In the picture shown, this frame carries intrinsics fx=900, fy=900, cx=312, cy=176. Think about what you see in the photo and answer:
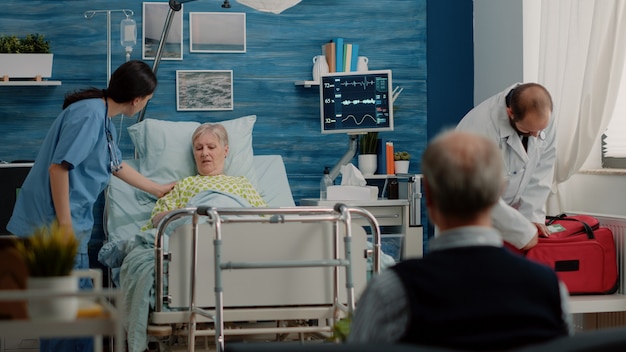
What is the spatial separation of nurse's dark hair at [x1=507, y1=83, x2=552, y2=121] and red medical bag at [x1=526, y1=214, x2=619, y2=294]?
0.67 meters

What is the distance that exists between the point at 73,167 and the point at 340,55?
8.09 feet

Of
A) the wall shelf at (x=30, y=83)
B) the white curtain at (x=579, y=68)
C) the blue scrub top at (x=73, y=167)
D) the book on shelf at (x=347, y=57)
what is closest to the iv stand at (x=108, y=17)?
the wall shelf at (x=30, y=83)

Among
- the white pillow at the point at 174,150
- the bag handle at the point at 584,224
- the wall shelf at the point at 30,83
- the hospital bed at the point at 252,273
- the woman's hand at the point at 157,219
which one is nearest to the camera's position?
the hospital bed at the point at 252,273

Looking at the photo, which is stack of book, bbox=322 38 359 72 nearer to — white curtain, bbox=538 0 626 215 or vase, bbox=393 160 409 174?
vase, bbox=393 160 409 174

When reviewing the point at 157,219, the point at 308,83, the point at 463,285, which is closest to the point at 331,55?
the point at 308,83

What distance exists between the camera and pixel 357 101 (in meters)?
5.22

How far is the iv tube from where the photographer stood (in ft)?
16.6

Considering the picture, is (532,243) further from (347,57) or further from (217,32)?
(217,32)

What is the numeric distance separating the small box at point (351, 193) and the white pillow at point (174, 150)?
1.42ft

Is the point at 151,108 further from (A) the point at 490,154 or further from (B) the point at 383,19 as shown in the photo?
(A) the point at 490,154

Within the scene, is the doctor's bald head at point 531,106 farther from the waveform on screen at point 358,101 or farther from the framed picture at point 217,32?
the framed picture at point 217,32

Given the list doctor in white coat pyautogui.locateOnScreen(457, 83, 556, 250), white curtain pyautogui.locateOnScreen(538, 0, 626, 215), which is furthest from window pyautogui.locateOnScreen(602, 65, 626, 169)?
doctor in white coat pyautogui.locateOnScreen(457, 83, 556, 250)

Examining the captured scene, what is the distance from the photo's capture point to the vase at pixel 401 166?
→ 541 cm

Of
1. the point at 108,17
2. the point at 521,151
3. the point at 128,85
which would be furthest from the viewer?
the point at 108,17
